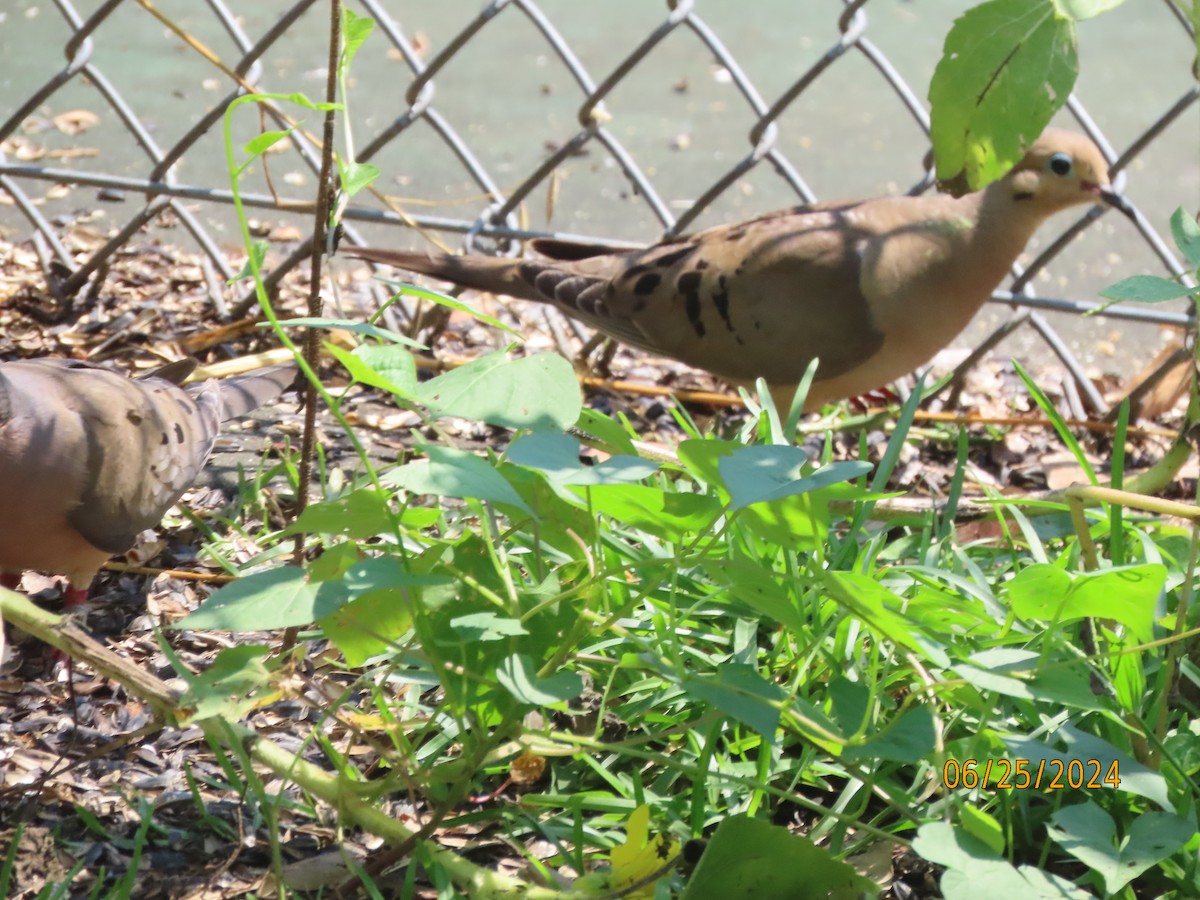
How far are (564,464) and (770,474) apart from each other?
224 mm

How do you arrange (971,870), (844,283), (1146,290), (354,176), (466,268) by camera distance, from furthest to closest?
1. (466,268)
2. (844,283)
3. (354,176)
4. (1146,290)
5. (971,870)

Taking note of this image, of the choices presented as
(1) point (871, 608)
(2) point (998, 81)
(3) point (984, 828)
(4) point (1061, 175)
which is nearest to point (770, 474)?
(1) point (871, 608)

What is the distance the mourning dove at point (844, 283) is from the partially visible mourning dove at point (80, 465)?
1.19 meters

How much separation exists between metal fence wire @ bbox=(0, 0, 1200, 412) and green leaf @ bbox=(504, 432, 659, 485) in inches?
39.9

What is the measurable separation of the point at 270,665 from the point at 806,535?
867 mm

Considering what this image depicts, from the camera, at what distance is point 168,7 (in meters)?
5.77

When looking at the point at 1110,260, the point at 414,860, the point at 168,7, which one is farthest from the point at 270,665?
the point at 168,7

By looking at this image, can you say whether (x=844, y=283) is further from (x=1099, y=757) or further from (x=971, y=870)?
(x=971, y=870)

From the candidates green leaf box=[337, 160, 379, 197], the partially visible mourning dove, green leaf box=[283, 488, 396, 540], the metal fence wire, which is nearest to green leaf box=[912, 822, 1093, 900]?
green leaf box=[283, 488, 396, 540]

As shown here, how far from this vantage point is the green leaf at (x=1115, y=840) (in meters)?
1.48

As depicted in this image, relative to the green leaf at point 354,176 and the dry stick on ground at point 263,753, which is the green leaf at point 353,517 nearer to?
the dry stick on ground at point 263,753

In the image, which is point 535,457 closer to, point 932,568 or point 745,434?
point 932,568

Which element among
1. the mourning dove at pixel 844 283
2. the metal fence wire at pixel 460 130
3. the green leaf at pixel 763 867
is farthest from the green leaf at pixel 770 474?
the mourning dove at pixel 844 283

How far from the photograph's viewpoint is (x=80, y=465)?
7.95ft
